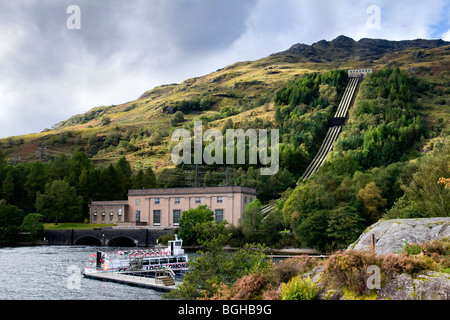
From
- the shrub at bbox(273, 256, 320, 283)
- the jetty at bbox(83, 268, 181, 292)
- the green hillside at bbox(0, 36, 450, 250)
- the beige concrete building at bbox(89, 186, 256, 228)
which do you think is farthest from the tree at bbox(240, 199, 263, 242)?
the shrub at bbox(273, 256, 320, 283)

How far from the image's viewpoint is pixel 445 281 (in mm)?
14266

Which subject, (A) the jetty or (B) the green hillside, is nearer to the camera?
(A) the jetty

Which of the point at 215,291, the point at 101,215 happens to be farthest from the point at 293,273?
the point at 101,215

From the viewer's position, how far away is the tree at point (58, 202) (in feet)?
346

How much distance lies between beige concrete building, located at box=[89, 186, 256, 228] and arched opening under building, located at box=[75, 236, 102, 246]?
6.60 metres

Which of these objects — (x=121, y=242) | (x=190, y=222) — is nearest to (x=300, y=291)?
(x=190, y=222)

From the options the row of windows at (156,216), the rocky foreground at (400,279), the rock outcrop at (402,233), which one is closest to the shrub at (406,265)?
the rocky foreground at (400,279)

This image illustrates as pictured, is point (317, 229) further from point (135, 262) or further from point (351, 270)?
point (351, 270)

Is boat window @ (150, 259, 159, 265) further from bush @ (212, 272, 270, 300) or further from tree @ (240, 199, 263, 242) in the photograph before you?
bush @ (212, 272, 270, 300)

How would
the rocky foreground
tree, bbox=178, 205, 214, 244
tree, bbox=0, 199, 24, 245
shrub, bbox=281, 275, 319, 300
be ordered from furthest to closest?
tree, bbox=0, 199, 24, 245 < tree, bbox=178, 205, 214, 244 < shrub, bbox=281, 275, 319, 300 < the rocky foreground

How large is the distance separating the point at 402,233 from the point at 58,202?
94.8 metres

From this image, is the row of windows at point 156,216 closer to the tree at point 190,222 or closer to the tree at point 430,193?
the tree at point 190,222

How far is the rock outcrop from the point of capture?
72.1ft
